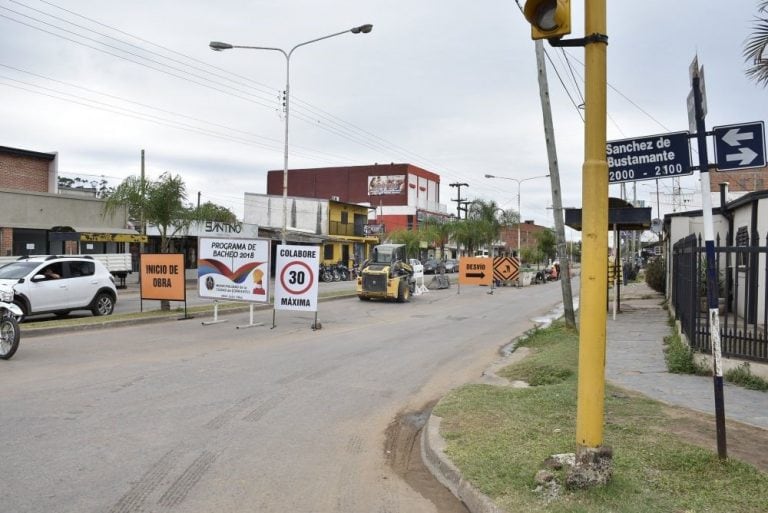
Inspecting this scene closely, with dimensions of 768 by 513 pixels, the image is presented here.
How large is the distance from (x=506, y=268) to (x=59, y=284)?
25.0m

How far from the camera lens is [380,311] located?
21.3 meters

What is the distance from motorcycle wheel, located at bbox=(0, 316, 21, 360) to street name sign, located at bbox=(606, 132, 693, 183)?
374 inches

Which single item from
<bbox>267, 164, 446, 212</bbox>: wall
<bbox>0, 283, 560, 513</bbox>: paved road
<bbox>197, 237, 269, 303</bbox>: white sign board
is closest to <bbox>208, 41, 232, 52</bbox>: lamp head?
<bbox>197, 237, 269, 303</bbox>: white sign board

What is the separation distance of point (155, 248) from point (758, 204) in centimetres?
3562

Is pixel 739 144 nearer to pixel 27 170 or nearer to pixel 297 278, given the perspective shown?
pixel 297 278

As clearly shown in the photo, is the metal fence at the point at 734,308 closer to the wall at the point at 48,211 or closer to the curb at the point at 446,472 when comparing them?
the curb at the point at 446,472

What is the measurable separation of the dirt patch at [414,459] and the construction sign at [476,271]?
24.4m

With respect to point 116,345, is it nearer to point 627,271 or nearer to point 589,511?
point 589,511

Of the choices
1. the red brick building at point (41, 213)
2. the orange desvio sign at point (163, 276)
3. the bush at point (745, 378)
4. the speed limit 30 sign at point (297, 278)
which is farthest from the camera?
the red brick building at point (41, 213)

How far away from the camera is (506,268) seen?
116 ft

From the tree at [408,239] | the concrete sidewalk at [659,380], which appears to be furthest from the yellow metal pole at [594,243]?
the tree at [408,239]

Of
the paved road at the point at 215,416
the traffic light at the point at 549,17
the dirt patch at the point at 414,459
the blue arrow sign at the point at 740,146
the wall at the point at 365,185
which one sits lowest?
the dirt patch at the point at 414,459

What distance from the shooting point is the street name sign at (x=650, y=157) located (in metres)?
6.47

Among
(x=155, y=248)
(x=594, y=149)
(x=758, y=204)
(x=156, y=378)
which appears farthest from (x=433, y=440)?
(x=155, y=248)
